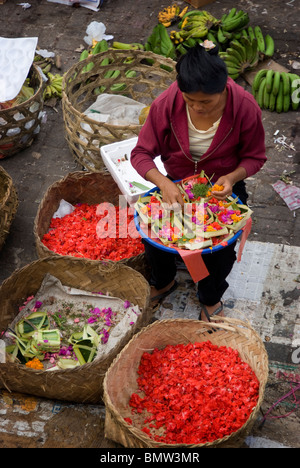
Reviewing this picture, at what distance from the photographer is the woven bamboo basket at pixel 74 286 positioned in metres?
2.84

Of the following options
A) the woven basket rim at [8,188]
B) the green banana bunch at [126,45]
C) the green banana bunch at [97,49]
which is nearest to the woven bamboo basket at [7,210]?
the woven basket rim at [8,188]

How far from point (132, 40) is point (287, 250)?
3.10m

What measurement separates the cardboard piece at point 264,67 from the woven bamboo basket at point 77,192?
6.58 feet

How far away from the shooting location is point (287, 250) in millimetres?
3846

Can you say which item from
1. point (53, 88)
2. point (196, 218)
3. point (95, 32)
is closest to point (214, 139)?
point (196, 218)

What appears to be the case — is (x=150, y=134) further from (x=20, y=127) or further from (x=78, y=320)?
(x=20, y=127)

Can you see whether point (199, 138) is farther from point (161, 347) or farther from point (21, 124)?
point (21, 124)

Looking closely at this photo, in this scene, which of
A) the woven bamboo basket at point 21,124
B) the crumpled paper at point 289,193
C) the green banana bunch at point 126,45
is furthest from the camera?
the green banana bunch at point 126,45

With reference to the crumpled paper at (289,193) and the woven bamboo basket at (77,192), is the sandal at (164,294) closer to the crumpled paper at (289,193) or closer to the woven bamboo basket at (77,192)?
the woven bamboo basket at (77,192)

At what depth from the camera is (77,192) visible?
13.3 feet

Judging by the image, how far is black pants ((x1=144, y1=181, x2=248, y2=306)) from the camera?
10.2 ft

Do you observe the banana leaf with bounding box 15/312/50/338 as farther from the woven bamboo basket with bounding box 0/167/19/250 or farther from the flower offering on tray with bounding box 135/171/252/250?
the flower offering on tray with bounding box 135/171/252/250
